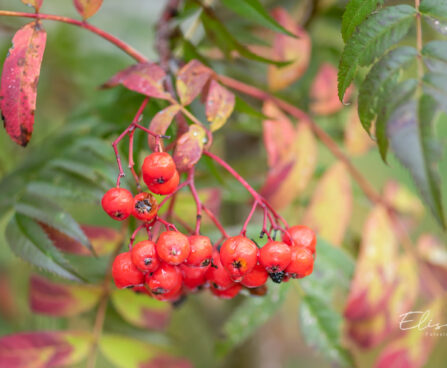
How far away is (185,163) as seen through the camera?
433mm

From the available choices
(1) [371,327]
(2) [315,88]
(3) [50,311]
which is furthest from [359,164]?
(3) [50,311]

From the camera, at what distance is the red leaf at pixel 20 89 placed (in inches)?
16.4

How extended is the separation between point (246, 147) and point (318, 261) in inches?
16.0

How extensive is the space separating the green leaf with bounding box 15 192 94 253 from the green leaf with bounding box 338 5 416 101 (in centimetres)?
30

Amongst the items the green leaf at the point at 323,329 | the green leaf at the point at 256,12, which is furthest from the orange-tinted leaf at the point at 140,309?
the green leaf at the point at 256,12

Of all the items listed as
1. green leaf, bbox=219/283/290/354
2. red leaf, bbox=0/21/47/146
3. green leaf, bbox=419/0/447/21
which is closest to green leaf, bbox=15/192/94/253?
red leaf, bbox=0/21/47/146

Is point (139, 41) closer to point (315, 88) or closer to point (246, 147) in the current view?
point (246, 147)

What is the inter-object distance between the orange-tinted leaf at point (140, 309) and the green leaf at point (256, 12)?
1.37ft

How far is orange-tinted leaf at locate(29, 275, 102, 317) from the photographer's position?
0.69m

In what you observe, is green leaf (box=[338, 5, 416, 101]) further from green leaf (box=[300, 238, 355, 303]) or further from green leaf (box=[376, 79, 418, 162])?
green leaf (box=[300, 238, 355, 303])

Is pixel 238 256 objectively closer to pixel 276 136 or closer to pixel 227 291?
pixel 227 291

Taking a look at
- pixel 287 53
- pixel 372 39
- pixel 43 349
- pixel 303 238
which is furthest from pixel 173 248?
pixel 287 53

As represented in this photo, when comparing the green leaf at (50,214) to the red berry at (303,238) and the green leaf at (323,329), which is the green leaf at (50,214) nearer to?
the red berry at (303,238)

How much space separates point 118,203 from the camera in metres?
0.41
